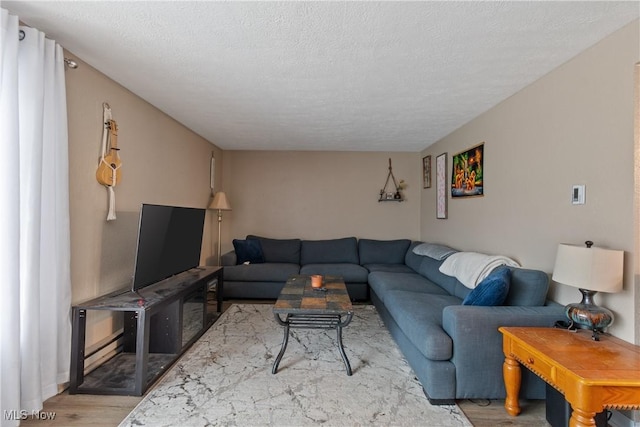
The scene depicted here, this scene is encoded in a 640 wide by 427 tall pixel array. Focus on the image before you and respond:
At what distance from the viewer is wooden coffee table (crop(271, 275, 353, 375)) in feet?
7.75

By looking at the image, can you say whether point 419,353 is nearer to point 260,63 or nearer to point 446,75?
point 446,75

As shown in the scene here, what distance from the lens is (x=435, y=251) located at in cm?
384

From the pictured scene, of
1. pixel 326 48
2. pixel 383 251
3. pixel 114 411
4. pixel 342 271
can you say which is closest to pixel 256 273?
pixel 342 271

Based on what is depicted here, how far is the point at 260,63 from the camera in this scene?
215 cm

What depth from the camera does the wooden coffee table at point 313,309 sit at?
2.36 metres

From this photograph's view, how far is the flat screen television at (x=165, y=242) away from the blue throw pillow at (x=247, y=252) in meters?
1.28

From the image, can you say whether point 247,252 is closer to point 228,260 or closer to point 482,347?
point 228,260

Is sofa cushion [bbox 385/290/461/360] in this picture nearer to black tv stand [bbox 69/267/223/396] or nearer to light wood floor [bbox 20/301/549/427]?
light wood floor [bbox 20/301/549/427]

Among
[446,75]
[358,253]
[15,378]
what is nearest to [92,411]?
[15,378]

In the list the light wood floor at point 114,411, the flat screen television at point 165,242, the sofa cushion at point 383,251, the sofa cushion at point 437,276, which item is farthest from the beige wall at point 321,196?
the light wood floor at point 114,411

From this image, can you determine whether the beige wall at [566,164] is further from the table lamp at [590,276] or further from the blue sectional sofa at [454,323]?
the blue sectional sofa at [454,323]

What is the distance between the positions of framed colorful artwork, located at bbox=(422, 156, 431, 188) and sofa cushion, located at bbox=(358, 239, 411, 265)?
0.98m

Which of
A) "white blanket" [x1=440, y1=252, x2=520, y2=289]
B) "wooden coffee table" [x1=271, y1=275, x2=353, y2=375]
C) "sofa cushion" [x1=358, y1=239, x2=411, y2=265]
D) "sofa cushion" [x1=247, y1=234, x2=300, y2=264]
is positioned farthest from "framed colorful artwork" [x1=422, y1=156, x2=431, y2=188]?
"wooden coffee table" [x1=271, y1=275, x2=353, y2=375]

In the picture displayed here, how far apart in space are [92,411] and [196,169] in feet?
9.91
